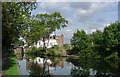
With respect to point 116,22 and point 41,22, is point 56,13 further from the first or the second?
point 116,22

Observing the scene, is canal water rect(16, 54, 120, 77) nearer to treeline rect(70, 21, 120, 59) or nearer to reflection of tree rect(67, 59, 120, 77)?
reflection of tree rect(67, 59, 120, 77)

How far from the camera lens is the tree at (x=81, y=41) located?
55.6 metres

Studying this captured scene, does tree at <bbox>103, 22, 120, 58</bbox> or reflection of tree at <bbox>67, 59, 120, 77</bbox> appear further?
tree at <bbox>103, 22, 120, 58</bbox>

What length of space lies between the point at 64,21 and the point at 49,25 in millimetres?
5831

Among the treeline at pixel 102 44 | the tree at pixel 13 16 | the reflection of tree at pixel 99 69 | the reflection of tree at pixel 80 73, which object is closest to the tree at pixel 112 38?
the treeline at pixel 102 44

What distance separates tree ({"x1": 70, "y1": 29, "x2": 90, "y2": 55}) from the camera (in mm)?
55584

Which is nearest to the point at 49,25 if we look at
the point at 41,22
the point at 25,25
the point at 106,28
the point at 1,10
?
the point at 41,22

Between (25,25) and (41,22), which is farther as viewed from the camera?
(41,22)

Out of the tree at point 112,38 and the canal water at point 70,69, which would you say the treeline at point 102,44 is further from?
the canal water at point 70,69

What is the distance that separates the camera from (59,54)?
6178 cm

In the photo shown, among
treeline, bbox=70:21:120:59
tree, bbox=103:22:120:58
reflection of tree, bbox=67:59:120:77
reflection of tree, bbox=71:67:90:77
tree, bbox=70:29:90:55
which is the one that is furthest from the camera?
tree, bbox=70:29:90:55

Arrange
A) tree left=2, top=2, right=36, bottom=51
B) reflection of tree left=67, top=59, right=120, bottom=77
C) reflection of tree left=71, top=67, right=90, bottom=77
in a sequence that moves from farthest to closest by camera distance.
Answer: reflection of tree left=67, top=59, right=120, bottom=77, reflection of tree left=71, top=67, right=90, bottom=77, tree left=2, top=2, right=36, bottom=51

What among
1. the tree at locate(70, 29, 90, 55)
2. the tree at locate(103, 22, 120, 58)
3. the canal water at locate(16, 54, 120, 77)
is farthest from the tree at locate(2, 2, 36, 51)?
the tree at locate(70, 29, 90, 55)

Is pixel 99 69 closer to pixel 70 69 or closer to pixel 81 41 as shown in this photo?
pixel 70 69
